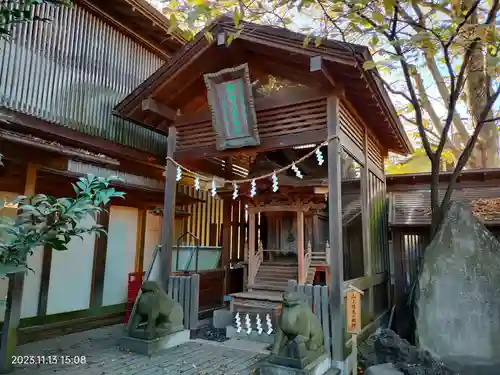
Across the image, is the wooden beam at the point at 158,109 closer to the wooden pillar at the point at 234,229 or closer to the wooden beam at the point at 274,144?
the wooden beam at the point at 274,144

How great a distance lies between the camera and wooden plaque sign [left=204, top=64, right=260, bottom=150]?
6.76 metres

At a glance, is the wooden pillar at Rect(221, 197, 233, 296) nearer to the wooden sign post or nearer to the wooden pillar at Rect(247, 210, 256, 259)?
the wooden pillar at Rect(247, 210, 256, 259)

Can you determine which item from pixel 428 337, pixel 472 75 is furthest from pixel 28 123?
pixel 472 75

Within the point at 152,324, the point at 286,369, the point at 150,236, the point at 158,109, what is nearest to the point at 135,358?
the point at 152,324

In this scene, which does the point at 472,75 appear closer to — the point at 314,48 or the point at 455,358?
the point at 314,48

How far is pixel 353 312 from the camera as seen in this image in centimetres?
620

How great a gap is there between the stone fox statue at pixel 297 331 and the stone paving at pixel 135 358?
73 cm

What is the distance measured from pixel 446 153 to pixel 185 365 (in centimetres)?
1482

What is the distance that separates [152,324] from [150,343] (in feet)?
1.06

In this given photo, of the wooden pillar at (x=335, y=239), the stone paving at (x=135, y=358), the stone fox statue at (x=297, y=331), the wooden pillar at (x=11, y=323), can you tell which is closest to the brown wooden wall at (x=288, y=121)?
the wooden pillar at (x=335, y=239)

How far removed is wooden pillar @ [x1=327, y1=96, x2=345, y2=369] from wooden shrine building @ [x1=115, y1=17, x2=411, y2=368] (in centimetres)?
2

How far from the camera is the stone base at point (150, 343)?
6.18 metres

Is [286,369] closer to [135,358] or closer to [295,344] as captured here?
[295,344]

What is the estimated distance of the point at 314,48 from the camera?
616 centimetres
